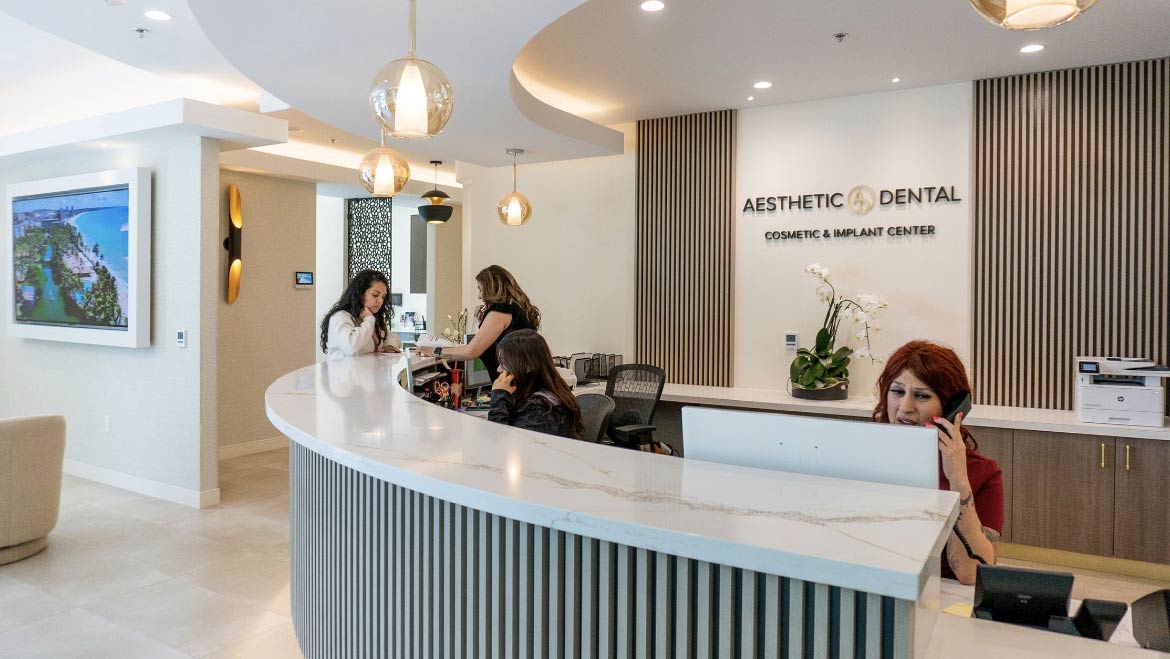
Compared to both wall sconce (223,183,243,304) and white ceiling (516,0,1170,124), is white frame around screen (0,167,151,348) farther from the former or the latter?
white ceiling (516,0,1170,124)

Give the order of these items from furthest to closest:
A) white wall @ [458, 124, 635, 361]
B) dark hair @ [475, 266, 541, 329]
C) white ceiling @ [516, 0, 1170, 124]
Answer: white wall @ [458, 124, 635, 361] < dark hair @ [475, 266, 541, 329] < white ceiling @ [516, 0, 1170, 124]

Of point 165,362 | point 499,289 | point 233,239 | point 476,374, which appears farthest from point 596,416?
point 233,239

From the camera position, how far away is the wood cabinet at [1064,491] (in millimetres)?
4562

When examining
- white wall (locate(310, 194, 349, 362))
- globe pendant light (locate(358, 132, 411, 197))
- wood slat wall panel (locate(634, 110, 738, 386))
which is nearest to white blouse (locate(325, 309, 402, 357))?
globe pendant light (locate(358, 132, 411, 197))

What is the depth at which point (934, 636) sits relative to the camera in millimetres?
1451

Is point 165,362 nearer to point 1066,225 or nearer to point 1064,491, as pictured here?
point 1064,491

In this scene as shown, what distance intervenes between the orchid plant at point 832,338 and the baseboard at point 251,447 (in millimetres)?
5079

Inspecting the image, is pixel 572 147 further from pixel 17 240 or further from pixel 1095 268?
pixel 17 240

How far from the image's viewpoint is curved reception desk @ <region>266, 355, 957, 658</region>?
3.79ft

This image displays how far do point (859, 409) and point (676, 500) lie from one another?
4.25 meters

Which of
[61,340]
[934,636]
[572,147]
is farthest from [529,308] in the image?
[61,340]

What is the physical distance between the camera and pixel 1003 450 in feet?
15.7

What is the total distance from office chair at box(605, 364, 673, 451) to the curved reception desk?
124 inches

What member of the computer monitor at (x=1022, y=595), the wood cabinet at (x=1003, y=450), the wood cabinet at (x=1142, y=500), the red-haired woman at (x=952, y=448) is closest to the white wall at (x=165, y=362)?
the red-haired woman at (x=952, y=448)
